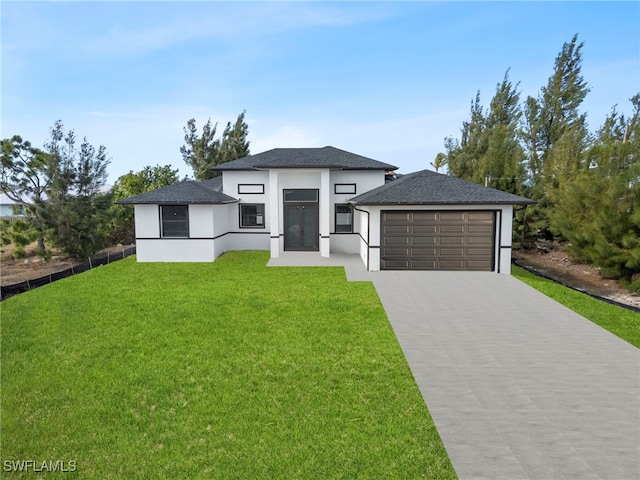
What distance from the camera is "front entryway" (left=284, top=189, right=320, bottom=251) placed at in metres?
18.5

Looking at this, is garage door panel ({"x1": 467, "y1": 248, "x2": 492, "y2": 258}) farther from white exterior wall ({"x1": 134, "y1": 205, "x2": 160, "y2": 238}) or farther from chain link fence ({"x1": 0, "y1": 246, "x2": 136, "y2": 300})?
chain link fence ({"x1": 0, "y1": 246, "x2": 136, "y2": 300})

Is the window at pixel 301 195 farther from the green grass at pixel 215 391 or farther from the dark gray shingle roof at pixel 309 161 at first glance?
the green grass at pixel 215 391

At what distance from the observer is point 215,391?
18.2ft

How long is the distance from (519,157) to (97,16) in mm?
23244

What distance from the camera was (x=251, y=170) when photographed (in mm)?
19203

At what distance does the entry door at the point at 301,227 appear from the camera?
1855 cm

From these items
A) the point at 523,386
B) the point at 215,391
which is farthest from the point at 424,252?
the point at 215,391

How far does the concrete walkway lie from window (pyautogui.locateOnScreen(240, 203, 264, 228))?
11062 millimetres

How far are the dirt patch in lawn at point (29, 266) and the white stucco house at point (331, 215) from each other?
7.92 metres

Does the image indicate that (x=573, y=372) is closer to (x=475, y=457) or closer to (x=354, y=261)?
(x=475, y=457)

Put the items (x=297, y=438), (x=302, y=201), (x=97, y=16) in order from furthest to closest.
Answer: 1. (x=302, y=201)
2. (x=97, y=16)
3. (x=297, y=438)

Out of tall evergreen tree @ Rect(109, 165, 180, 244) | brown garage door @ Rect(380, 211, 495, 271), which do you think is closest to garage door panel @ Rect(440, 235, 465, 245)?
brown garage door @ Rect(380, 211, 495, 271)

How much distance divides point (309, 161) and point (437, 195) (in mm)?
6240

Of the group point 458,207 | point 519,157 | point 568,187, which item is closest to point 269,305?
point 458,207
